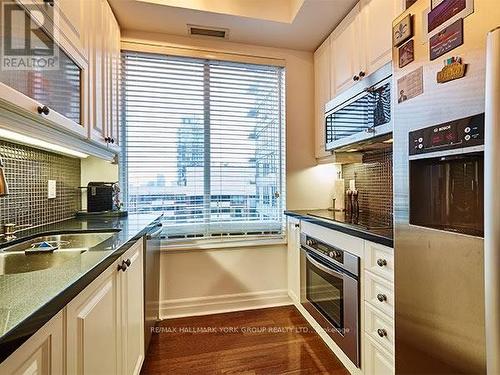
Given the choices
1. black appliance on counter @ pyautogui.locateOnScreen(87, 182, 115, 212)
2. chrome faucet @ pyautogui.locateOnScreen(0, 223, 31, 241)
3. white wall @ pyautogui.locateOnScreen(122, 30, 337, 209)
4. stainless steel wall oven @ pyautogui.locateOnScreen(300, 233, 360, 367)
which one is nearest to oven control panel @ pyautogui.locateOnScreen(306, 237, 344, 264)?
stainless steel wall oven @ pyautogui.locateOnScreen(300, 233, 360, 367)

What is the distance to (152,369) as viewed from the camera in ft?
5.53

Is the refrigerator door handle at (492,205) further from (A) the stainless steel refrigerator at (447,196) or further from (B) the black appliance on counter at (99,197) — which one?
(B) the black appliance on counter at (99,197)

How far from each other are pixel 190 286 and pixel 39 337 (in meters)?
1.90

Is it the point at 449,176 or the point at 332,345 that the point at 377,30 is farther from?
A: the point at 332,345

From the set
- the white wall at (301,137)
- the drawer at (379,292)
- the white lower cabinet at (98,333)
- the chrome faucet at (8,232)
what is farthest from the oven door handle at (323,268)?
the chrome faucet at (8,232)

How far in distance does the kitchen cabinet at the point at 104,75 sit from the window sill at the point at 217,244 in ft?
3.04

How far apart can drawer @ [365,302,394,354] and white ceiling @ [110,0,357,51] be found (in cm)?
202

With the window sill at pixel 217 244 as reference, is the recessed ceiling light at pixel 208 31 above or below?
above

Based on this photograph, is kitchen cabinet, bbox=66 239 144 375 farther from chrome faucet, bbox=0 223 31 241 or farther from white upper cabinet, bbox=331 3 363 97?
white upper cabinet, bbox=331 3 363 97

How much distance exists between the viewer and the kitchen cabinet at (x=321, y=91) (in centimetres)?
238

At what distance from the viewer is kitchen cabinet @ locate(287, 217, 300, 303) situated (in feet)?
7.62

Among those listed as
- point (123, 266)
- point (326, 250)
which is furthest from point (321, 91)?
point (123, 266)

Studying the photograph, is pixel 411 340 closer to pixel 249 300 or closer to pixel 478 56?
pixel 478 56

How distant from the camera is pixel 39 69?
1.12 m
